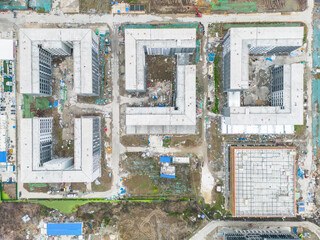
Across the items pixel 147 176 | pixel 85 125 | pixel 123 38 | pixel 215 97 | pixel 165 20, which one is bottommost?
pixel 147 176

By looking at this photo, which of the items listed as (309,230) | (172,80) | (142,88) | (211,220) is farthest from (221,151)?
(309,230)

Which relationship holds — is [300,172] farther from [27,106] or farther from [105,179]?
[27,106]

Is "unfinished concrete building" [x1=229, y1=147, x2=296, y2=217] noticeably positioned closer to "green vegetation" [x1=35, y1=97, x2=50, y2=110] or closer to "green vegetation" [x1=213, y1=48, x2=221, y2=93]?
Answer: "green vegetation" [x1=213, y1=48, x2=221, y2=93]

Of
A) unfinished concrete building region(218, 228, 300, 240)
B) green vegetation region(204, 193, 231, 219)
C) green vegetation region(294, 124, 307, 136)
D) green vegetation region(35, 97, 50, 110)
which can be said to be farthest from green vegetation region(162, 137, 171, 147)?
green vegetation region(294, 124, 307, 136)

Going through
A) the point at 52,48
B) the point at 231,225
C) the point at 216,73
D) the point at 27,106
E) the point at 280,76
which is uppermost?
the point at 52,48

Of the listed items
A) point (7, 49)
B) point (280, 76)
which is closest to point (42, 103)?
point (7, 49)

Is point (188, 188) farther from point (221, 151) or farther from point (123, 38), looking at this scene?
point (123, 38)
